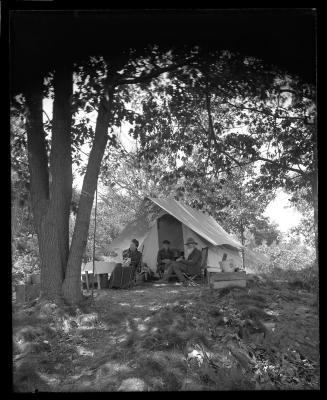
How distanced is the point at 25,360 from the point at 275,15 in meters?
3.29

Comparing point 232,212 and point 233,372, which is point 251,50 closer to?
point 233,372

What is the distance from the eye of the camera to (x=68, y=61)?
12.5ft

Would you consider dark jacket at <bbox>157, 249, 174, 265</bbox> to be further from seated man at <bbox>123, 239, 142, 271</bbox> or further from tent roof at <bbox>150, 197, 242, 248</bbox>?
tent roof at <bbox>150, 197, 242, 248</bbox>

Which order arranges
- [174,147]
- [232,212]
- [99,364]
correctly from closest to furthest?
[99,364] → [174,147] → [232,212]

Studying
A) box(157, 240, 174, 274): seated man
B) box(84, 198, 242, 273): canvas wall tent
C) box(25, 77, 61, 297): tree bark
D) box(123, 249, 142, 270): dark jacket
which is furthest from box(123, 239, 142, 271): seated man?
box(25, 77, 61, 297): tree bark

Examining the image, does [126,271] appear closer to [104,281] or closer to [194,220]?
[104,281]

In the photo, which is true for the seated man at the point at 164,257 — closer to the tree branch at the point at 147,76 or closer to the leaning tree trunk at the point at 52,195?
the leaning tree trunk at the point at 52,195

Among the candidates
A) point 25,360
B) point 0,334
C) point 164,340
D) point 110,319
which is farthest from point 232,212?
point 0,334

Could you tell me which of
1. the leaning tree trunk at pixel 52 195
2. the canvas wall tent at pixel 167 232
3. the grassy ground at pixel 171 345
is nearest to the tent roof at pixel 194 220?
the canvas wall tent at pixel 167 232

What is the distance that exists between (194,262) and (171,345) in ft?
15.3

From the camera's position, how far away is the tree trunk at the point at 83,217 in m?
5.07

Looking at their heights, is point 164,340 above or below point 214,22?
below

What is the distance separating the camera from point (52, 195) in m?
5.18

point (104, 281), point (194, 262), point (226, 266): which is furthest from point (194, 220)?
point (104, 281)
